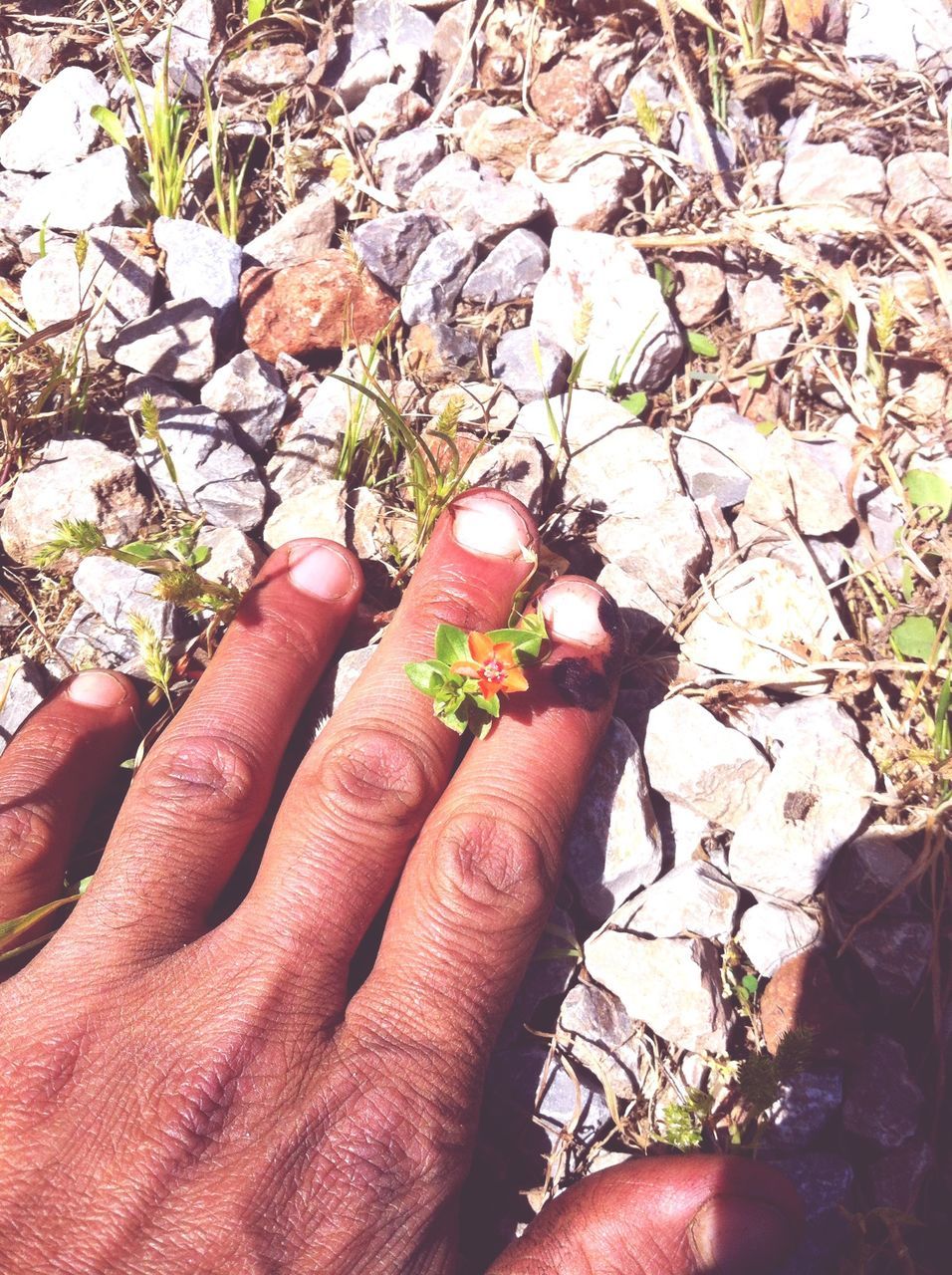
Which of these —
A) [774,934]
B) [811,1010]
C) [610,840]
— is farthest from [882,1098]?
[610,840]

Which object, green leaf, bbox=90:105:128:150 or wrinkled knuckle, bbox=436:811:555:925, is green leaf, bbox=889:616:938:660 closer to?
wrinkled knuckle, bbox=436:811:555:925

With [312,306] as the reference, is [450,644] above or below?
below

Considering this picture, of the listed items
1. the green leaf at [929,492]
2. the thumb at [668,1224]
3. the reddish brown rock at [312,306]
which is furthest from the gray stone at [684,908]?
the reddish brown rock at [312,306]

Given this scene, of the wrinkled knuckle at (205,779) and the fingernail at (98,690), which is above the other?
the fingernail at (98,690)

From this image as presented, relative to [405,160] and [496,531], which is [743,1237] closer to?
[496,531]

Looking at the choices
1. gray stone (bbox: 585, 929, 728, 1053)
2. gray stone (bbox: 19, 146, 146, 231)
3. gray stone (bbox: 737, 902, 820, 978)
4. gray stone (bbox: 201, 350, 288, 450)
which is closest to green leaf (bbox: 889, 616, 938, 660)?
gray stone (bbox: 737, 902, 820, 978)

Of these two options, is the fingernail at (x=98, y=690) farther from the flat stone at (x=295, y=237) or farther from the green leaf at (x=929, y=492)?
the green leaf at (x=929, y=492)
